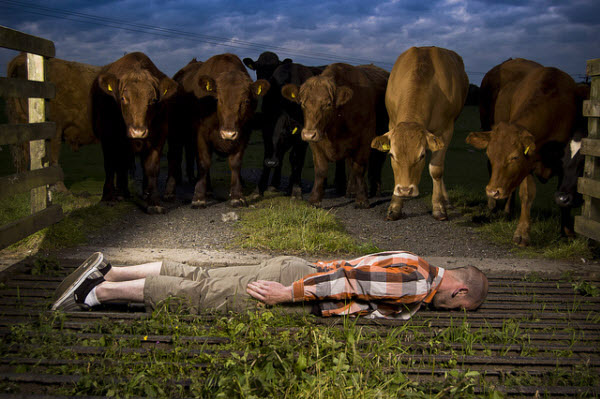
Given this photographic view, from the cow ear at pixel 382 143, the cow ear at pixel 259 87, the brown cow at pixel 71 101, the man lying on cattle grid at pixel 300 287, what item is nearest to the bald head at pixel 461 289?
the man lying on cattle grid at pixel 300 287

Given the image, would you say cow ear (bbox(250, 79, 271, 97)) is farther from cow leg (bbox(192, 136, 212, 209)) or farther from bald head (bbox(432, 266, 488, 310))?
bald head (bbox(432, 266, 488, 310))

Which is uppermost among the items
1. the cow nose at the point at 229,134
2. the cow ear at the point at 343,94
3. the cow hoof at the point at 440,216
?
the cow ear at the point at 343,94

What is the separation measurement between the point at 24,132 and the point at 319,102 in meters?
3.83

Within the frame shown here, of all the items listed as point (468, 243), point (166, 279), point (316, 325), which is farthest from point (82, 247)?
point (468, 243)

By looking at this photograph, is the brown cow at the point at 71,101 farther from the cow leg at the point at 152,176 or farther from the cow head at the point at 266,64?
the cow head at the point at 266,64

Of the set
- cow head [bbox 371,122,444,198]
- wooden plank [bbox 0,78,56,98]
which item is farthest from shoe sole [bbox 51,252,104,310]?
cow head [bbox 371,122,444,198]

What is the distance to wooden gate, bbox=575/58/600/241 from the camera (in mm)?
5320

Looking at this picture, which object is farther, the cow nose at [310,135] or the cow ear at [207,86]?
the cow ear at [207,86]

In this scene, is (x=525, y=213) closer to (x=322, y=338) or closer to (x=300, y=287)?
(x=300, y=287)

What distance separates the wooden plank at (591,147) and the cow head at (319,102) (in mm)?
3260

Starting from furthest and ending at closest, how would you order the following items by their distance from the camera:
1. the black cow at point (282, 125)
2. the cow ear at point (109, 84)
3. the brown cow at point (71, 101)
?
the brown cow at point (71, 101) → the black cow at point (282, 125) → the cow ear at point (109, 84)

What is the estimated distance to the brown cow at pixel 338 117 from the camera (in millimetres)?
7434

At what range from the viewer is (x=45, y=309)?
3627 millimetres

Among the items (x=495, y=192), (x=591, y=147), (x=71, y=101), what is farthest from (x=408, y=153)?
(x=71, y=101)
